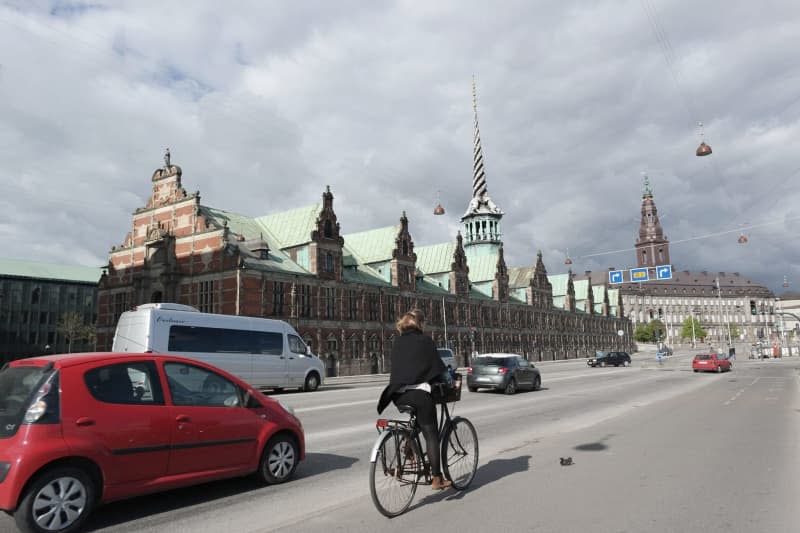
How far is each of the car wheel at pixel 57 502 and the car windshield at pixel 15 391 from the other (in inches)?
21.2

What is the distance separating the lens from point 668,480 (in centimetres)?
717

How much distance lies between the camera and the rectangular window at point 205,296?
137ft

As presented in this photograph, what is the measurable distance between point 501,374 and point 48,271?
78247 millimetres

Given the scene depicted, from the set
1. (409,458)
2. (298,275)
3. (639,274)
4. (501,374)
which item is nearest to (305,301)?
(298,275)

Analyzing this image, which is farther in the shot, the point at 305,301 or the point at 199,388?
the point at 305,301

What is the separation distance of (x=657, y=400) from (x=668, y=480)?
1213 centimetres

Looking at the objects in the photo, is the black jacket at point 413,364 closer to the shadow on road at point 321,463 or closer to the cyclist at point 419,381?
the cyclist at point 419,381

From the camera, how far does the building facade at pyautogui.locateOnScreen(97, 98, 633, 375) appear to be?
42.2m

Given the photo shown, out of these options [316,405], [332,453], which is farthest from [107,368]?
[316,405]

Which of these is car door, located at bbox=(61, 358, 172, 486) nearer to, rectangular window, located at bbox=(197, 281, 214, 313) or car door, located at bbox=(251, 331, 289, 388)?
car door, located at bbox=(251, 331, 289, 388)

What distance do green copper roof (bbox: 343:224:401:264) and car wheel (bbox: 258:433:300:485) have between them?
4943 cm

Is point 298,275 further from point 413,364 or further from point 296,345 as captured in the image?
point 413,364

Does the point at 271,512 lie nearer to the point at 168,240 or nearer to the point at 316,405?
the point at 316,405

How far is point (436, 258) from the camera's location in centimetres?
7056
